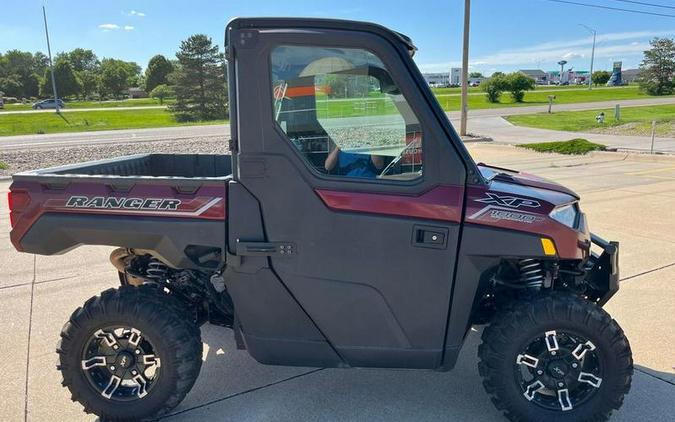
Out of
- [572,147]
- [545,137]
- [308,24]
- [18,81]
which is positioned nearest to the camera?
[308,24]

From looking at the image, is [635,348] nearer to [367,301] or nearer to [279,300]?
[367,301]

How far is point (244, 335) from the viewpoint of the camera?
2.84 m

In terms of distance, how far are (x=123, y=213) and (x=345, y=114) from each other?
51.8 inches

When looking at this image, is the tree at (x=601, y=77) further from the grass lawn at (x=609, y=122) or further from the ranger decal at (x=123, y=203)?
the ranger decal at (x=123, y=203)

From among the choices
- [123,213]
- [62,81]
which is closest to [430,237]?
[123,213]

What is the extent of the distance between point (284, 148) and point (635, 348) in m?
3.05

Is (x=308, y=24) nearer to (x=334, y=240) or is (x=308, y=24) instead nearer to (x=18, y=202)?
(x=334, y=240)

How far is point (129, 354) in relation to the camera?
2.87 m

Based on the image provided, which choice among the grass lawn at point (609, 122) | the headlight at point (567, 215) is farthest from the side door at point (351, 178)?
the grass lawn at point (609, 122)

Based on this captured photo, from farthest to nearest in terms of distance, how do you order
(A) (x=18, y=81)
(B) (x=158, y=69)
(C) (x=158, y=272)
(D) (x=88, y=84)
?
(D) (x=88, y=84), (A) (x=18, y=81), (B) (x=158, y=69), (C) (x=158, y=272)

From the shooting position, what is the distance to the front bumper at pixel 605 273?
3.07m

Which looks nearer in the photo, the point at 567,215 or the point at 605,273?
the point at 567,215

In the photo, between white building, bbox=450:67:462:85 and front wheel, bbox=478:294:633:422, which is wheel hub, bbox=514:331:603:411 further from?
white building, bbox=450:67:462:85

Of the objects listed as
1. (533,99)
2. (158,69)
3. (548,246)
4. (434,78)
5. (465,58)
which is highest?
(158,69)
